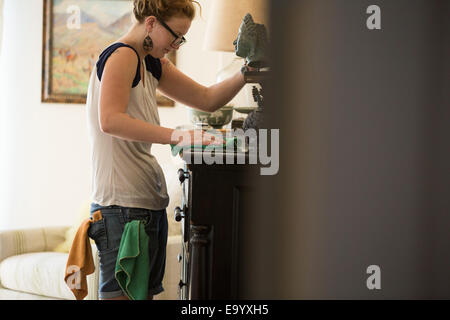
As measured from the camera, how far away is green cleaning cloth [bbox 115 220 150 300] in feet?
3.96

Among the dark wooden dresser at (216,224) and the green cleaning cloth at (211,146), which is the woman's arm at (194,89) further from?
the dark wooden dresser at (216,224)

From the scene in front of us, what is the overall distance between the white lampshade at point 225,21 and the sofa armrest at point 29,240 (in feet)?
4.61

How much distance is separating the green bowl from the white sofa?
67 centimetres

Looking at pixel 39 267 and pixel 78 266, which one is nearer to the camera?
pixel 78 266

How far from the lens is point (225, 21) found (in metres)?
1.90

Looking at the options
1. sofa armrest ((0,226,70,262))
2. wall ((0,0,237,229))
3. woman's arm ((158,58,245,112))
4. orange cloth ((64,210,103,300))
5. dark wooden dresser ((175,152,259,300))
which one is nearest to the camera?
→ dark wooden dresser ((175,152,259,300))

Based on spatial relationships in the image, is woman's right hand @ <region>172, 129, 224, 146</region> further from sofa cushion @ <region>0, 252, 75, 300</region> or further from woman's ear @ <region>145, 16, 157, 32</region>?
sofa cushion @ <region>0, 252, 75, 300</region>

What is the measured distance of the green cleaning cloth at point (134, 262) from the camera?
1.21 meters

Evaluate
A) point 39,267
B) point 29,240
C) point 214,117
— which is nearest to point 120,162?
point 214,117

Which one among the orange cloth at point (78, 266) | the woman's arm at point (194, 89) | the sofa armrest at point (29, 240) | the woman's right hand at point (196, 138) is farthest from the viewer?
the sofa armrest at point (29, 240)

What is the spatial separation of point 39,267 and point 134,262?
1.39 metres

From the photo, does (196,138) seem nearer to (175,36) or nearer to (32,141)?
(175,36)

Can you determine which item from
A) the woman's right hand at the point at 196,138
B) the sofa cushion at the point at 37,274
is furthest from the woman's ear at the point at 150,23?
the sofa cushion at the point at 37,274

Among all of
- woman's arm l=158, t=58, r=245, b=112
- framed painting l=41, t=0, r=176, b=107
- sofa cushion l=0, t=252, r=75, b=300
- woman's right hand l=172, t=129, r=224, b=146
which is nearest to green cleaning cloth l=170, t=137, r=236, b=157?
woman's right hand l=172, t=129, r=224, b=146
